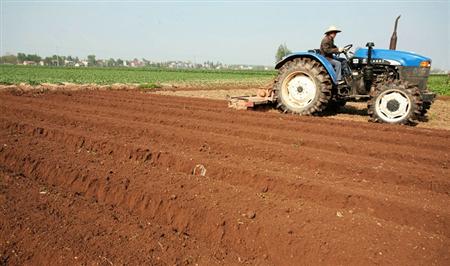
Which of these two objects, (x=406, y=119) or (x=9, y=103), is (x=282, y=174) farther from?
(x=9, y=103)

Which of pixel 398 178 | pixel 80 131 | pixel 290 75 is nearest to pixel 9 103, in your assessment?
pixel 80 131

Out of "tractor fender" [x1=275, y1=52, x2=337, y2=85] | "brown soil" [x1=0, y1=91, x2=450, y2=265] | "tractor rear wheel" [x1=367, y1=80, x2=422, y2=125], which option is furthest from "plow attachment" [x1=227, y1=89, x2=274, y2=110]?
"brown soil" [x1=0, y1=91, x2=450, y2=265]

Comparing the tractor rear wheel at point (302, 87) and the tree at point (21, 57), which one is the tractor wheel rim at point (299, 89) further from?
the tree at point (21, 57)

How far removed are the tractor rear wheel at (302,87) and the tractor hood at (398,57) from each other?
1.22 meters

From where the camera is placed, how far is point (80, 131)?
5883 mm

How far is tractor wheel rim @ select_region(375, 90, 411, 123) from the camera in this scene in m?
6.95

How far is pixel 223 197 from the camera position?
3.35m

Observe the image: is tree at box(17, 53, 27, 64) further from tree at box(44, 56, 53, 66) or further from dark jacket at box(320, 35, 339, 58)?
dark jacket at box(320, 35, 339, 58)

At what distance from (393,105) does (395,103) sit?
54mm

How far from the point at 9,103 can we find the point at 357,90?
352 inches

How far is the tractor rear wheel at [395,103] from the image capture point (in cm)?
681

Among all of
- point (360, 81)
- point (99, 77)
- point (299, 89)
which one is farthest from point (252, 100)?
point (99, 77)

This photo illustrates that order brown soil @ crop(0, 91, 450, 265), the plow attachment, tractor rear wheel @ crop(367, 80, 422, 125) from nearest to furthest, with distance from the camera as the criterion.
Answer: brown soil @ crop(0, 91, 450, 265), tractor rear wheel @ crop(367, 80, 422, 125), the plow attachment

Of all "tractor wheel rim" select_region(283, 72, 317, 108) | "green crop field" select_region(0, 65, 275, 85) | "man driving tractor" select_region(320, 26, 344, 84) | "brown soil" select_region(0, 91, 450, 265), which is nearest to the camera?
"brown soil" select_region(0, 91, 450, 265)
